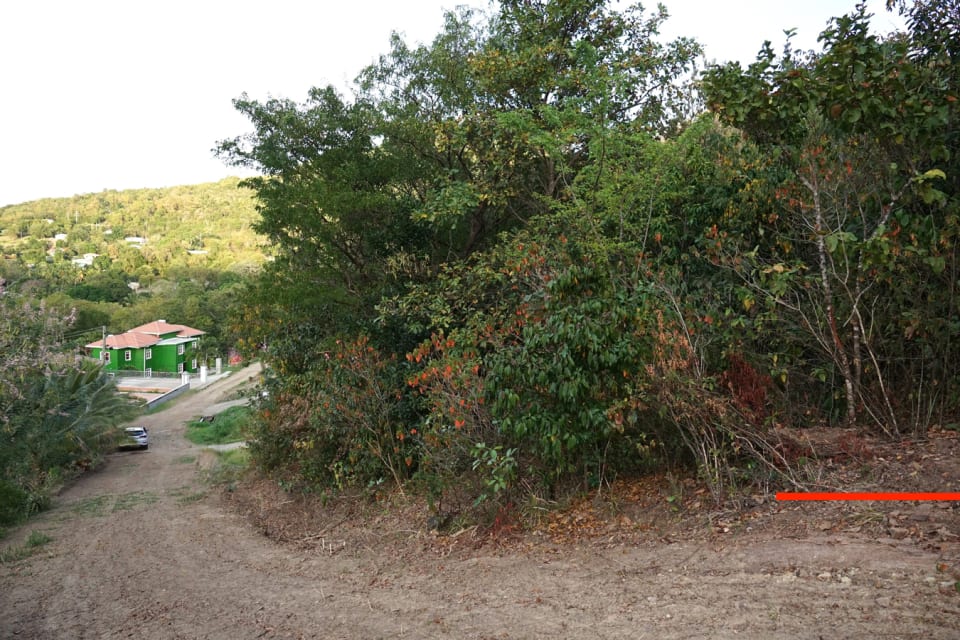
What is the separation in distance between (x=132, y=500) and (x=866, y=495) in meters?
12.9

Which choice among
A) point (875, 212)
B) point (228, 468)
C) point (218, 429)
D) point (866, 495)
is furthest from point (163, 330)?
point (866, 495)

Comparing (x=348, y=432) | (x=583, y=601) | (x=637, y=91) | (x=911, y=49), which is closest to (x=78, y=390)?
(x=348, y=432)

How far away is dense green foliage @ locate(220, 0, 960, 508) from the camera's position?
17.8 ft

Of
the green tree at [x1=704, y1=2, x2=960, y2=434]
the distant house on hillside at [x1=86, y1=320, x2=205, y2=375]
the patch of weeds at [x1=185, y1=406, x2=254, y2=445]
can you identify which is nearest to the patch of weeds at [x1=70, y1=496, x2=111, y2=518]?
the patch of weeds at [x1=185, y1=406, x2=254, y2=445]

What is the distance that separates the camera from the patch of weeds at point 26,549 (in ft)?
27.3

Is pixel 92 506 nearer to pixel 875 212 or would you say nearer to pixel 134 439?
pixel 134 439

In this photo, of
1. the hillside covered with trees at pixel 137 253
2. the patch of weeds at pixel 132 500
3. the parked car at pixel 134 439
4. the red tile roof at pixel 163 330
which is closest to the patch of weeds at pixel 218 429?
the parked car at pixel 134 439

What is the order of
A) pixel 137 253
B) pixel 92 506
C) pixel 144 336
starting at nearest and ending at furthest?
pixel 92 506 → pixel 144 336 → pixel 137 253

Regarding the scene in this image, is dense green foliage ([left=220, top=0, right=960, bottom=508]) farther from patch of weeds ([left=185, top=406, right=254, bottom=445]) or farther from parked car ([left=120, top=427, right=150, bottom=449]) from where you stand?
patch of weeds ([left=185, top=406, right=254, bottom=445])

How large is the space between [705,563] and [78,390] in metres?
17.3

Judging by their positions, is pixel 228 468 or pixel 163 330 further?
pixel 163 330

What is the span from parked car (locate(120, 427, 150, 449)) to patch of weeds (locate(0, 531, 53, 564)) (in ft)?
41.4

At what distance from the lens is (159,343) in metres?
43.4

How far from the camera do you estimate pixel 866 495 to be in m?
4.61
